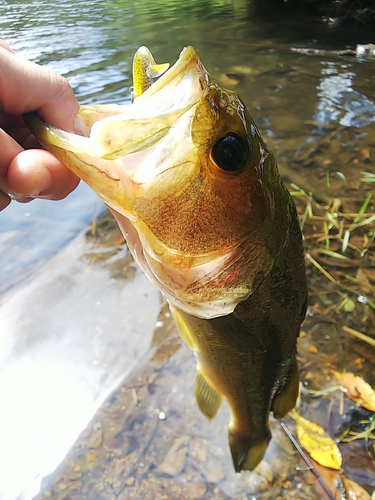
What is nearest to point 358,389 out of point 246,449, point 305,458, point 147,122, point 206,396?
point 305,458

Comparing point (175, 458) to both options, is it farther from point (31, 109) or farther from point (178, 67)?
point (178, 67)

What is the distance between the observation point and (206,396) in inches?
74.1

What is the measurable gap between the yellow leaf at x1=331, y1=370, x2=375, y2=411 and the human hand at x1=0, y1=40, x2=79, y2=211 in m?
1.98

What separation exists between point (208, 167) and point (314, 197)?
3.13 m

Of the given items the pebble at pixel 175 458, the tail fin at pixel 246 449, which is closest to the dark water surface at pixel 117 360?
the pebble at pixel 175 458

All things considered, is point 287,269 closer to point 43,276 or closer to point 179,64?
point 179,64

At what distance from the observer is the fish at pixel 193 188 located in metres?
0.91

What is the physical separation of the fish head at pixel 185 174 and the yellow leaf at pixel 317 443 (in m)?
1.50

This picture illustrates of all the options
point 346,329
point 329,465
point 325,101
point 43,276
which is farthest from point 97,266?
point 325,101

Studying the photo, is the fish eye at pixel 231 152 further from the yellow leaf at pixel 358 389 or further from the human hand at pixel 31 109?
the yellow leaf at pixel 358 389

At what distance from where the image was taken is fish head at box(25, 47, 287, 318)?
91cm

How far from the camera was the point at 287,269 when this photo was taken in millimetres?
1242

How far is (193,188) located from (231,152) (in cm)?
11

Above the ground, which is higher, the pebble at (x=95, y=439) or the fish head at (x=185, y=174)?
the fish head at (x=185, y=174)
